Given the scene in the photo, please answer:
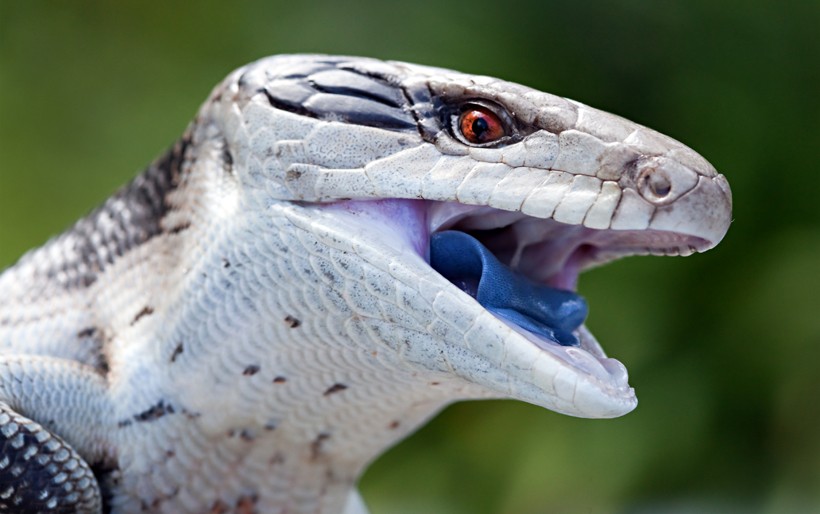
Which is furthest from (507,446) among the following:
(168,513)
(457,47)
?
(168,513)

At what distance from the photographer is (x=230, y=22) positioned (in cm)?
489

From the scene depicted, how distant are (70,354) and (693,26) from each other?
374 cm

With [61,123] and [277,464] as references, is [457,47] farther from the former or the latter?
[277,464]

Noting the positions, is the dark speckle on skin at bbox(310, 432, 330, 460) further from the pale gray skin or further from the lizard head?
the lizard head

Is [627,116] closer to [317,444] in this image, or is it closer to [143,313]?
[317,444]

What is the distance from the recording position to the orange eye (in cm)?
146

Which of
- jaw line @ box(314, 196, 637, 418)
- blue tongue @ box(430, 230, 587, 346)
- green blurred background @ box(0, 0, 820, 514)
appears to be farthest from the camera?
green blurred background @ box(0, 0, 820, 514)

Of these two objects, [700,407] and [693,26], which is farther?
[693,26]

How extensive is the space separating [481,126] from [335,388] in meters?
0.52

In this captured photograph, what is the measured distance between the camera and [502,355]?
1373mm

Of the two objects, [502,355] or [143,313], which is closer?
[502,355]

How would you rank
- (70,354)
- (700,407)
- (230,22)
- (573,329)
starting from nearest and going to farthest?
(573,329) → (70,354) → (700,407) → (230,22)

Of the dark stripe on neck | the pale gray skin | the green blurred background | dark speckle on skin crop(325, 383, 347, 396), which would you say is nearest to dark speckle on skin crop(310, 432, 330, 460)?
the pale gray skin

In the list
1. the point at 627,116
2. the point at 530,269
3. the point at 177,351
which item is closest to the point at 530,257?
the point at 530,269
